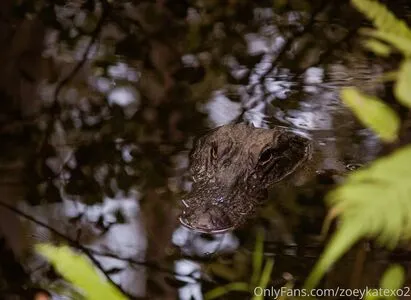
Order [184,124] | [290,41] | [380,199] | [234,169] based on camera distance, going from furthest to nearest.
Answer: [290,41] → [184,124] → [234,169] → [380,199]

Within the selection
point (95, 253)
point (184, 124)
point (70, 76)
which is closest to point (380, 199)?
point (95, 253)

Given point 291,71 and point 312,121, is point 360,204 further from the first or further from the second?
point 291,71

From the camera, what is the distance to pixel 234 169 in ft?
5.48

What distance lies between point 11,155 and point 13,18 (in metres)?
0.78

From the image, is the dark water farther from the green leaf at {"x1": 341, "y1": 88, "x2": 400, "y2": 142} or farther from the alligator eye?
the green leaf at {"x1": 341, "y1": 88, "x2": 400, "y2": 142}

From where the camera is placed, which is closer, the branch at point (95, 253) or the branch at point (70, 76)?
the branch at point (95, 253)

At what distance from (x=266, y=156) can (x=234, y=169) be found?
0.14 m

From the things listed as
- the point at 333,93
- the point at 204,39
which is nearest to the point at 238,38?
the point at 204,39

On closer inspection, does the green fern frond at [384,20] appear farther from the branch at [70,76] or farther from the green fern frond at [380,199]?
the branch at [70,76]

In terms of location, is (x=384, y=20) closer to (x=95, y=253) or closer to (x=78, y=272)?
(x=78, y=272)

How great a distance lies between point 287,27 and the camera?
2.42m

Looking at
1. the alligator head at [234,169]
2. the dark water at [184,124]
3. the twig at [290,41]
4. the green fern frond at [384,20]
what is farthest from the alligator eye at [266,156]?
the green fern frond at [384,20]

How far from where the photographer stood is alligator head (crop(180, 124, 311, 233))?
58.8 inches

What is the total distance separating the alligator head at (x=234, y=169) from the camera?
4.90 ft
